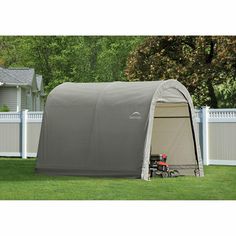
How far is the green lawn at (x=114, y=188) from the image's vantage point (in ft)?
34.3

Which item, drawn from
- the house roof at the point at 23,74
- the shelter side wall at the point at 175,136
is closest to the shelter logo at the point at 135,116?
the shelter side wall at the point at 175,136

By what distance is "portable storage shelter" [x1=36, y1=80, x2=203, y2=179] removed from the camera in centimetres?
1227

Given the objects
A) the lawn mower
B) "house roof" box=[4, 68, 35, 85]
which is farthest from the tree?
Result: the lawn mower

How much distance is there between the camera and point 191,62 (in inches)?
886

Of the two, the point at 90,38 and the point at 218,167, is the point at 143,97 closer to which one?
the point at 218,167

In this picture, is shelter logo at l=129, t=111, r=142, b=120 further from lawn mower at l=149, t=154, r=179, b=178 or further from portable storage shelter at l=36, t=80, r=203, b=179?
lawn mower at l=149, t=154, r=179, b=178

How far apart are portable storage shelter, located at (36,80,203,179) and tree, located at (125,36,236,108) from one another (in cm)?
834

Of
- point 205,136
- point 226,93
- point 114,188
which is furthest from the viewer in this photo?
point 226,93

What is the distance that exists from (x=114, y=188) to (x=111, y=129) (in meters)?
1.76

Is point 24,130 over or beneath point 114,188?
over

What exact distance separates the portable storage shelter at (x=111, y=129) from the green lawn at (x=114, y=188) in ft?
1.00

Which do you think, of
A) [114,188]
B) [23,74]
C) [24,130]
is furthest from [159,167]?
[23,74]

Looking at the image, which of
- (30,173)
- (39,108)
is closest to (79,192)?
(30,173)

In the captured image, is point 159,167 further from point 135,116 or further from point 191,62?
point 191,62
